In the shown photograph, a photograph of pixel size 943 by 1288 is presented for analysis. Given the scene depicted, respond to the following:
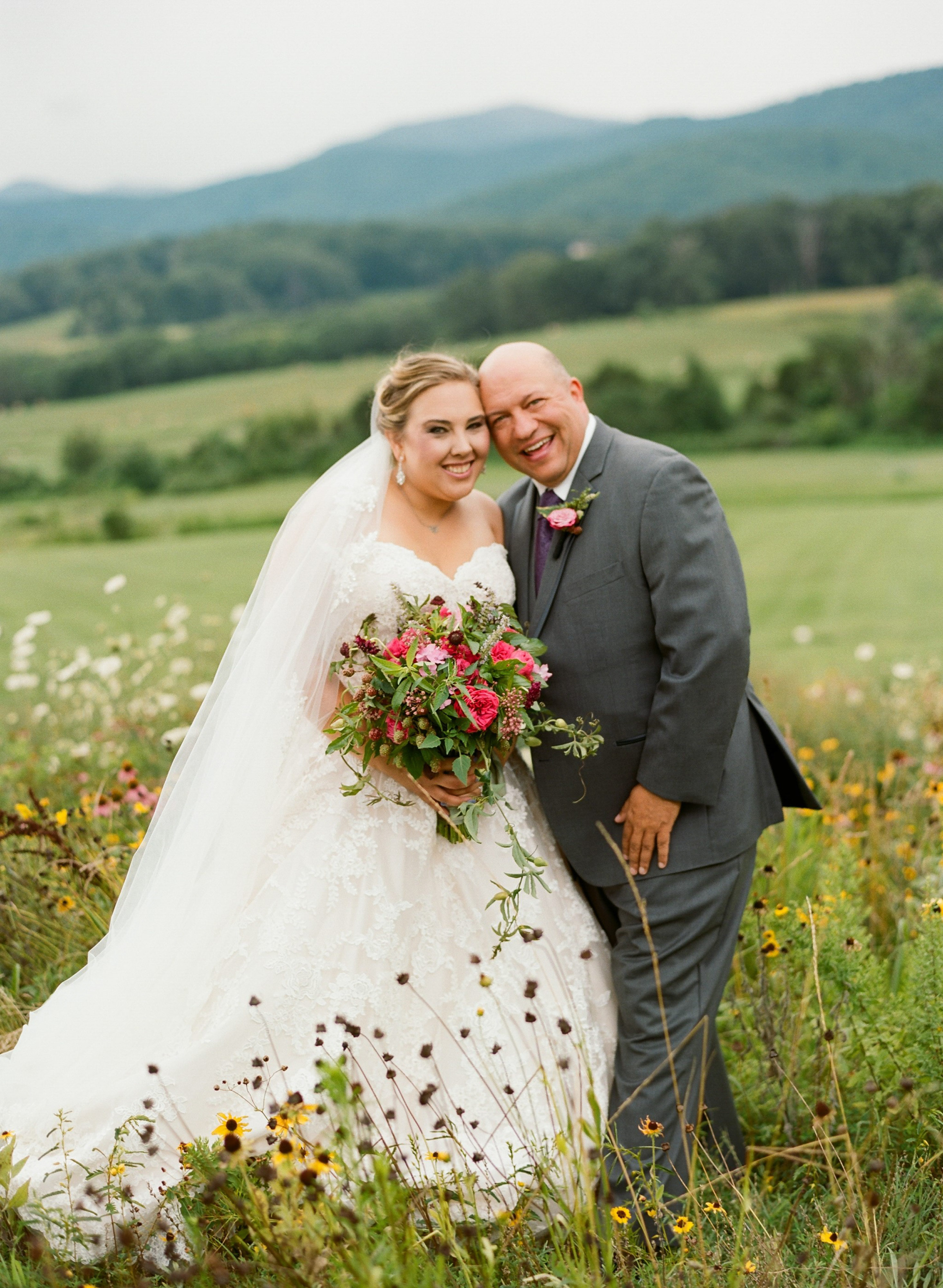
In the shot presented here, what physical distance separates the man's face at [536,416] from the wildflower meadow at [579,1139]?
42.4 inches

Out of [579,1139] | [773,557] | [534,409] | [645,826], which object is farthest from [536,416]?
[773,557]

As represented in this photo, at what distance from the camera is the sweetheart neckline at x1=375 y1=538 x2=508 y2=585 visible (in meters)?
3.31

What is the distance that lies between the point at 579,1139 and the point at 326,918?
1.07 m

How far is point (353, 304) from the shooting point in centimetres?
3278

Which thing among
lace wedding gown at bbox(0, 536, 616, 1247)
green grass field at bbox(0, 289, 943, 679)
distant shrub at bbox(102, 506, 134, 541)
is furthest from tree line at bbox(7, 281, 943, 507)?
lace wedding gown at bbox(0, 536, 616, 1247)

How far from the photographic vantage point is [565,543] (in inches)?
131

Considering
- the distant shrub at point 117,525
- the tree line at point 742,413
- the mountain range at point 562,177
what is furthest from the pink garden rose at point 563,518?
the mountain range at point 562,177

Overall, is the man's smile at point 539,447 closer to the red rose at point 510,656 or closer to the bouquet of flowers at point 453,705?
the bouquet of flowers at point 453,705

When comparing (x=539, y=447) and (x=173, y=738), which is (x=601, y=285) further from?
(x=539, y=447)

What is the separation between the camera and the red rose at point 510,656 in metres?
2.88

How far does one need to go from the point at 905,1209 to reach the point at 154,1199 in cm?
204

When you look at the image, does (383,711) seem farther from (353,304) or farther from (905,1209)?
(353,304)

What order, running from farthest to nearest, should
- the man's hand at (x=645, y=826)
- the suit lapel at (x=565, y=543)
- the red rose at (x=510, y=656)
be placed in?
the suit lapel at (x=565, y=543) < the man's hand at (x=645, y=826) < the red rose at (x=510, y=656)

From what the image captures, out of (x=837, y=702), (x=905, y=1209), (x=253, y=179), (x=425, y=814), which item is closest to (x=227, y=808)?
(x=425, y=814)
